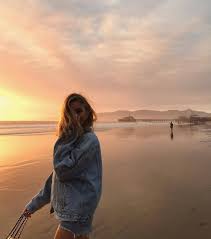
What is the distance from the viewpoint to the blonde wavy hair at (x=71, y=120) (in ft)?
8.69

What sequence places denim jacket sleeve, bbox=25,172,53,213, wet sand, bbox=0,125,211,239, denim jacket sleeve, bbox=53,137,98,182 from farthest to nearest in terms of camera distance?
wet sand, bbox=0,125,211,239
denim jacket sleeve, bbox=25,172,53,213
denim jacket sleeve, bbox=53,137,98,182

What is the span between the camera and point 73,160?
2.57m

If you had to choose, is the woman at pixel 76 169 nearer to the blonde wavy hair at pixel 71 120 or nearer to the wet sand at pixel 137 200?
the blonde wavy hair at pixel 71 120

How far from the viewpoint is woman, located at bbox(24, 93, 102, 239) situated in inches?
103

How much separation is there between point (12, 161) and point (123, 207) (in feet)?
28.1

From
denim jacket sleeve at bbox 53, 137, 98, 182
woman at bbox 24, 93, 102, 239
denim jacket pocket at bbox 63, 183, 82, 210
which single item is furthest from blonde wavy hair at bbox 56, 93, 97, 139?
denim jacket pocket at bbox 63, 183, 82, 210

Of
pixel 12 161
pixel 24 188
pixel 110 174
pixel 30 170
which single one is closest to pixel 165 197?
pixel 110 174

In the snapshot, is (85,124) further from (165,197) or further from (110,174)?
(110,174)

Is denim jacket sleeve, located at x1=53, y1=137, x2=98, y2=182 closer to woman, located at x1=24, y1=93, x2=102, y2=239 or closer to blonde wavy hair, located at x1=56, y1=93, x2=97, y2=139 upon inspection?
woman, located at x1=24, y1=93, x2=102, y2=239

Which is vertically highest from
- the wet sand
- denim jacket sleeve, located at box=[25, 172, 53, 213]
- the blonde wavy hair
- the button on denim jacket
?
the blonde wavy hair

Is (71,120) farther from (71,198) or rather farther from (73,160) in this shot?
(71,198)

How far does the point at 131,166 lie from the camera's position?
11758mm

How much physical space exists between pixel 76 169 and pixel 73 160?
85 millimetres

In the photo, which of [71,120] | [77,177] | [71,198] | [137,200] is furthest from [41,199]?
[137,200]
